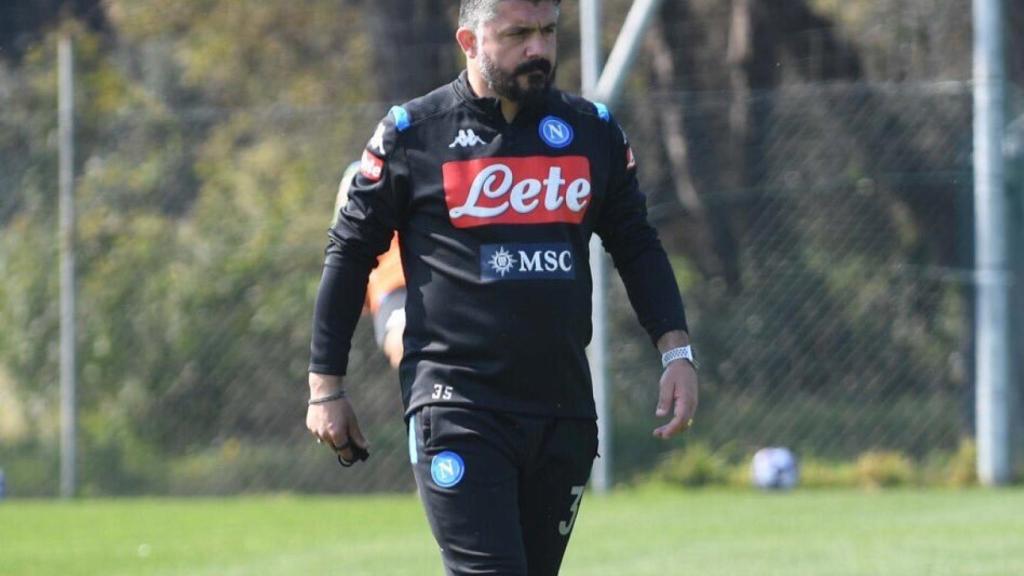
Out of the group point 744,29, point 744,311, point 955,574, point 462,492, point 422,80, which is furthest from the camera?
point 744,29

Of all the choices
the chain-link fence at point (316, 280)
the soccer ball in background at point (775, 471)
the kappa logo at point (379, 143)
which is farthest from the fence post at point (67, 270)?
the kappa logo at point (379, 143)

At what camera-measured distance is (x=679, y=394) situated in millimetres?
4137

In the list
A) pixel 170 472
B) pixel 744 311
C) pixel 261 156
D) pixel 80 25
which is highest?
pixel 80 25

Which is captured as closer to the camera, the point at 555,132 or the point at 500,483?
the point at 500,483

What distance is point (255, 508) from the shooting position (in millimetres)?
10930

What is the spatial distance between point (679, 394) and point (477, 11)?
97 cm

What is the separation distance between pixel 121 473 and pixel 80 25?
14.9 feet

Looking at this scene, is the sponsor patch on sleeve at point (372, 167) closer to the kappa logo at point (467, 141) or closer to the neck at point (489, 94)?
the kappa logo at point (467, 141)

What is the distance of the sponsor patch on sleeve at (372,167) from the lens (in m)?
4.07

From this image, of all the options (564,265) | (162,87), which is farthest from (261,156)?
(564,265)

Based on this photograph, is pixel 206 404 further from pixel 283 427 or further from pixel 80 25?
pixel 80 25

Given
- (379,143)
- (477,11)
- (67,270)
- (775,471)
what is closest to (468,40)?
(477,11)

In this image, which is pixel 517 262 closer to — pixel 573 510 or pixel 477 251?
pixel 477 251

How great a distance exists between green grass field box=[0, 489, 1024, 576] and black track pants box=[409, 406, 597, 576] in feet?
10.1
